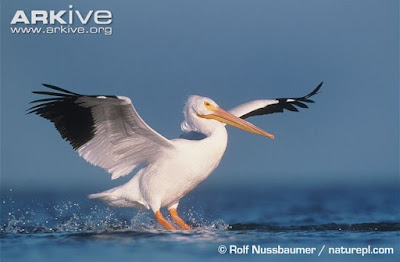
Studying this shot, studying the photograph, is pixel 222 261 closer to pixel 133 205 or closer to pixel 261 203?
pixel 133 205

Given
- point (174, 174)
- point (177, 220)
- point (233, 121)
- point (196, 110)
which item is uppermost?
point (196, 110)

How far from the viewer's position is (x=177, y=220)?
47.5 ft

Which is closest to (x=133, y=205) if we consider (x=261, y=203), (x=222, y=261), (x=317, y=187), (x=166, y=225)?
(x=166, y=225)

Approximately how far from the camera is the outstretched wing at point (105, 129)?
13398 mm

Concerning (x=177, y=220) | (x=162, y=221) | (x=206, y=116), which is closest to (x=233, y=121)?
(x=206, y=116)

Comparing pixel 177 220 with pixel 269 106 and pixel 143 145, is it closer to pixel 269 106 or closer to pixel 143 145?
pixel 143 145

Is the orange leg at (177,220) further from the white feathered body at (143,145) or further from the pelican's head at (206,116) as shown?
the pelican's head at (206,116)

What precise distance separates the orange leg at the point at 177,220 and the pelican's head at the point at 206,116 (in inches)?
40.1

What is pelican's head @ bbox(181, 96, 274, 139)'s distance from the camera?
47.4ft

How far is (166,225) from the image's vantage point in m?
14.1

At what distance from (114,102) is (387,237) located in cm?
355

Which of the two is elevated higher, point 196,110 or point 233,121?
point 196,110

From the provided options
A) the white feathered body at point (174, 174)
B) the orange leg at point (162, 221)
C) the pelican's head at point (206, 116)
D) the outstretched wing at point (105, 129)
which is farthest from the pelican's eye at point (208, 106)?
the orange leg at point (162, 221)

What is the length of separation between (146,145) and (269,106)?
1951mm
